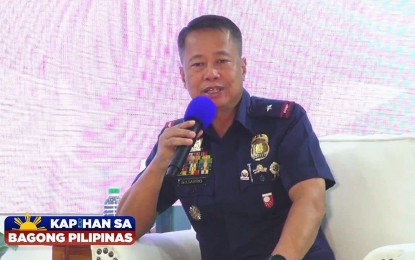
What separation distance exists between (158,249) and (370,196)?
22.9 inches

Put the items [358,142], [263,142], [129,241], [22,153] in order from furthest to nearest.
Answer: [22,153], [358,142], [263,142], [129,241]

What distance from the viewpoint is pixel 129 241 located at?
138 cm

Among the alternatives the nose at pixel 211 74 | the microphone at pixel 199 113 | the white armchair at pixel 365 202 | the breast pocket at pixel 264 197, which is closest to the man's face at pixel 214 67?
the nose at pixel 211 74

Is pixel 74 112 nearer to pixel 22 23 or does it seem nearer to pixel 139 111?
pixel 139 111

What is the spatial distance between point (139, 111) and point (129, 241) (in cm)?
81

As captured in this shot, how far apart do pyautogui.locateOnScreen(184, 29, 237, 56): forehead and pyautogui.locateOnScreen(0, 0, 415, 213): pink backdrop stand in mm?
599

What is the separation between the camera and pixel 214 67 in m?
1.52

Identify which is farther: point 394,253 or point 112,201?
point 112,201

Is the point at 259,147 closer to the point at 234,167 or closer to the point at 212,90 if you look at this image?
the point at 234,167

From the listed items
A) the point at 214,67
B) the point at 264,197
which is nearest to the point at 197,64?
the point at 214,67

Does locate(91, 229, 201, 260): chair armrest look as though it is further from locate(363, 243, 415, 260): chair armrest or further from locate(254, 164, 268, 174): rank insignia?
locate(363, 243, 415, 260): chair armrest

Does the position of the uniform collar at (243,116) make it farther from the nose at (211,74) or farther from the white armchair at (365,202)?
the white armchair at (365,202)

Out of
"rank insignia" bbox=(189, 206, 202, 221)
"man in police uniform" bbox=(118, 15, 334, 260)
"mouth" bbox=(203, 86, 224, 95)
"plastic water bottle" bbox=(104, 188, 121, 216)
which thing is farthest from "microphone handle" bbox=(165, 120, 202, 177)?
"plastic water bottle" bbox=(104, 188, 121, 216)

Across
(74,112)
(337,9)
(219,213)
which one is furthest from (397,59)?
(74,112)
